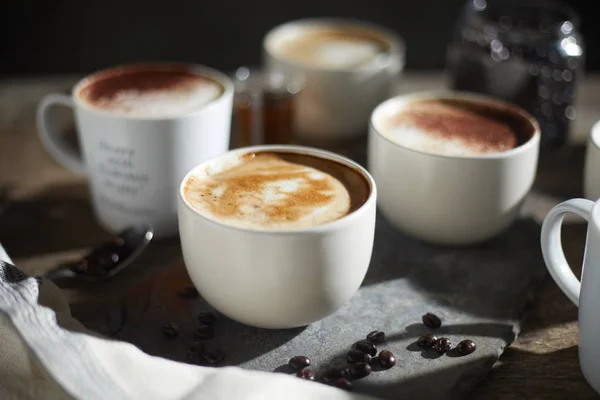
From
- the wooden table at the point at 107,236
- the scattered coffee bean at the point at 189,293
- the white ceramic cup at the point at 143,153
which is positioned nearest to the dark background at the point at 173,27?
the wooden table at the point at 107,236

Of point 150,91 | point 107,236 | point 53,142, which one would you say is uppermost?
point 150,91

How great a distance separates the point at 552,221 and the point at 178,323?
0.56 metres

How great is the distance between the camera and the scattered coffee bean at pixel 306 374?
1.07 meters

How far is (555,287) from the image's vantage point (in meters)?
1.32

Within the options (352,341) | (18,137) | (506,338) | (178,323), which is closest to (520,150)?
(506,338)

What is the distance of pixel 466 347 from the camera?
1125mm

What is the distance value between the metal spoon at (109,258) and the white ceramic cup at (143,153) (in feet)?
0.13

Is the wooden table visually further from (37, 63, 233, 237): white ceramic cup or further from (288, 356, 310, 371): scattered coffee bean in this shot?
(288, 356, 310, 371): scattered coffee bean

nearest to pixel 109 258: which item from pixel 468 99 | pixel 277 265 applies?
pixel 277 265

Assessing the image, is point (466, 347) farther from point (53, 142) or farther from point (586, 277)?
point (53, 142)

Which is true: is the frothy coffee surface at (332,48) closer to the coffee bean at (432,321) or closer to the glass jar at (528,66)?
the glass jar at (528,66)

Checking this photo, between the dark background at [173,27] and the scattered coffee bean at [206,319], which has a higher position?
the dark background at [173,27]

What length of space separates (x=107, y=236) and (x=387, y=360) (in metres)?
0.62

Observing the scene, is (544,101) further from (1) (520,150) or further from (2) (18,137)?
(2) (18,137)
